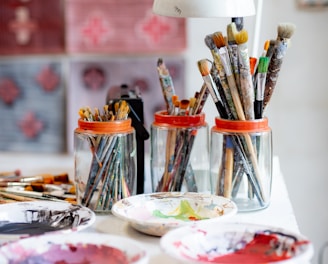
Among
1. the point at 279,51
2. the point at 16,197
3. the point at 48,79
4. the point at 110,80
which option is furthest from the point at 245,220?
the point at 48,79

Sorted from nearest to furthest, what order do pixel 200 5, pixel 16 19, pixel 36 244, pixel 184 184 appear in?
pixel 36 244
pixel 200 5
pixel 184 184
pixel 16 19

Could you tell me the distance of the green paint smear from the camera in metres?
1.30

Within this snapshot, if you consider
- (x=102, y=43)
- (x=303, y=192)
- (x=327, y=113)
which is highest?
(x=102, y=43)

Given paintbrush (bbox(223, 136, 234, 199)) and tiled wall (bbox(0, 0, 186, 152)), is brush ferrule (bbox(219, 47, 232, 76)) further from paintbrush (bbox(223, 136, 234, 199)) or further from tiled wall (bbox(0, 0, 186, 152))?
tiled wall (bbox(0, 0, 186, 152))

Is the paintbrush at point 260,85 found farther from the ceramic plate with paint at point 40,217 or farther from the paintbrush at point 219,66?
the ceramic plate with paint at point 40,217

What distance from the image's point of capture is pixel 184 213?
1.32 meters

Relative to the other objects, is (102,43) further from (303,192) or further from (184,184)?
(184,184)

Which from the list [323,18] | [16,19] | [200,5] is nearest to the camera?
[200,5]

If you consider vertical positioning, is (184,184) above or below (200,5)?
below

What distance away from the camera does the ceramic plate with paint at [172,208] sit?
4.08 ft

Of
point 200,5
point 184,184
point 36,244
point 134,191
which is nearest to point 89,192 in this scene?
point 134,191

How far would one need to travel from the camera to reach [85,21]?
2.62m

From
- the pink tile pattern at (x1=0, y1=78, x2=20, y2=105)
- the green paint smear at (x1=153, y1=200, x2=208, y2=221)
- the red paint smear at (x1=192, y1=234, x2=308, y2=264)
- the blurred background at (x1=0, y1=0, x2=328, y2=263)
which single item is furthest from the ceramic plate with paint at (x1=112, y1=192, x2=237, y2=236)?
the pink tile pattern at (x1=0, y1=78, x2=20, y2=105)

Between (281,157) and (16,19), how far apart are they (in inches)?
43.7
